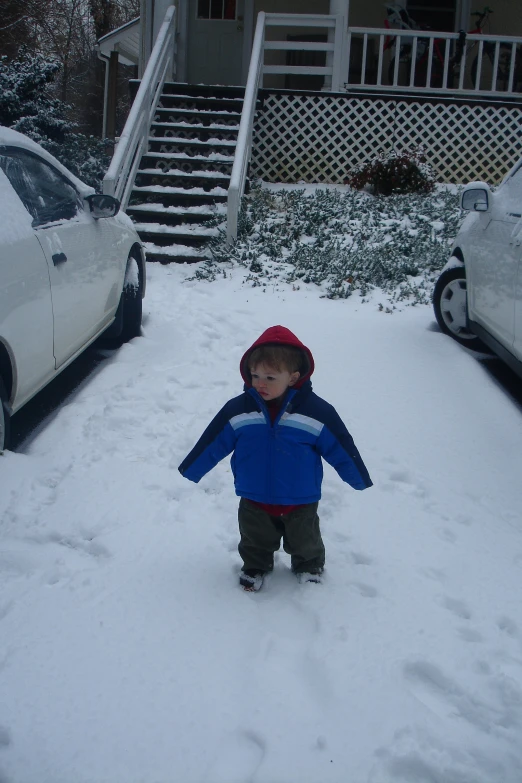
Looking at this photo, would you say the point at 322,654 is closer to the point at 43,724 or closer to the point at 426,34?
the point at 43,724

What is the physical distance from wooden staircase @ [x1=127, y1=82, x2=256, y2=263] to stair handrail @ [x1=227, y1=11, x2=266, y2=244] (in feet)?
1.22

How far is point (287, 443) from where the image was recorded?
8.88 ft

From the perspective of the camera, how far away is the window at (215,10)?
44.8 feet

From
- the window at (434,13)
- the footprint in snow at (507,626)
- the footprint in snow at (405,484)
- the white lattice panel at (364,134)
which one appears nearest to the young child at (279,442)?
the footprint in snow at (507,626)

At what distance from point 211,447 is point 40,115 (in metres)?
12.4

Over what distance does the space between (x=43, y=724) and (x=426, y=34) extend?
12.5 m

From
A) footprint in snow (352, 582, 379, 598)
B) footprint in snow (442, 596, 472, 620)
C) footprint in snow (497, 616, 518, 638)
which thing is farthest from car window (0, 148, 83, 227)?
footprint in snow (497, 616, 518, 638)

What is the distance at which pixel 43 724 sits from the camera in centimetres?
217

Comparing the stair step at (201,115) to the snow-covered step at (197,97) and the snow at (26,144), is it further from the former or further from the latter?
the snow at (26,144)

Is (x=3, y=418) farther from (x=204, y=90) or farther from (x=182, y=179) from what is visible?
(x=204, y=90)

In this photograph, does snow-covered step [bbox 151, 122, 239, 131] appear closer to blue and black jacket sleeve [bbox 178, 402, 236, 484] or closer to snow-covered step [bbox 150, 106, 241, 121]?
snow-covered step [bbox 150, 106, 241, 121]

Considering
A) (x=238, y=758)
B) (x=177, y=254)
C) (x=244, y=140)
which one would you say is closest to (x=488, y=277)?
(x=238, y=758)

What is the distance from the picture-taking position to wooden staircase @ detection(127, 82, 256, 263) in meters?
9.56

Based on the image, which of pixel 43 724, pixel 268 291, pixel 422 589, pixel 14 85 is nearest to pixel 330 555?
pixel 422 589
